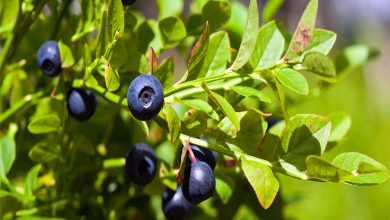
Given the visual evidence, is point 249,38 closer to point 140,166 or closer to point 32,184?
point 140,166

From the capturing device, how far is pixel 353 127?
1.67m

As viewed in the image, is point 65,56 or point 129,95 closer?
point 129,95

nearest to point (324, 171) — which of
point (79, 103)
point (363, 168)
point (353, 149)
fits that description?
point (363, 168)

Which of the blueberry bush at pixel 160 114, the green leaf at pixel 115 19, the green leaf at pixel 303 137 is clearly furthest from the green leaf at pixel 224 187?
the green leaf at pixel 115 19

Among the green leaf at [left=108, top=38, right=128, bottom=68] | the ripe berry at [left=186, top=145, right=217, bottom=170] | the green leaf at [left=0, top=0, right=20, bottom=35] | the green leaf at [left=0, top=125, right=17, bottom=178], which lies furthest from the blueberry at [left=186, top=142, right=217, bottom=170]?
the green leaf at [left=0, top=0, right=20, bottom=35]

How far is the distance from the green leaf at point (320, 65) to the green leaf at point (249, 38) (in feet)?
0.18

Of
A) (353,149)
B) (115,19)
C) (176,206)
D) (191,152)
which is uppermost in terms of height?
(115,19)

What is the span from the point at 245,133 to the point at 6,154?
0.27m

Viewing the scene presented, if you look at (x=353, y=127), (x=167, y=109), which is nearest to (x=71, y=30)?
(x=167, y=109)

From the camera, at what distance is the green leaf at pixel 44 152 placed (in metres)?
0.68

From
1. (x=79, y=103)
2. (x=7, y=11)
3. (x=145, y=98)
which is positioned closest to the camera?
(x=145, y=98)

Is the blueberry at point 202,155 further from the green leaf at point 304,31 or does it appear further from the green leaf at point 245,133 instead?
the green leaf at point 304,31

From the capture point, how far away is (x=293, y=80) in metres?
0.58

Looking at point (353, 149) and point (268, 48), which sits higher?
point (268, 48)
